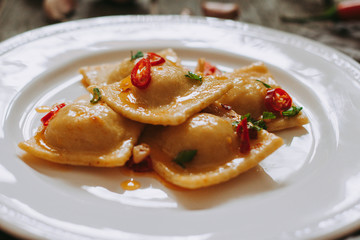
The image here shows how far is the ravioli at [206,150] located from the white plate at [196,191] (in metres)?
0.20

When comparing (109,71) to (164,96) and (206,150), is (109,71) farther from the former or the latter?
(206,150)

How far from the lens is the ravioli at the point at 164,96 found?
483 centimetres

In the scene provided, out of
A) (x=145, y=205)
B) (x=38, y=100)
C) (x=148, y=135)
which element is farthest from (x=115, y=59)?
(x=145, y=205)

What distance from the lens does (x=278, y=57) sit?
7172 millimetres

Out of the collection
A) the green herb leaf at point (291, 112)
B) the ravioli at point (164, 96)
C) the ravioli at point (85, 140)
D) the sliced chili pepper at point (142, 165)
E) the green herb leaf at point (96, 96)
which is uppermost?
the ravioli at point (164, 96)

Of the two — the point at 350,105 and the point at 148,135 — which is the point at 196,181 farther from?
the point at 350,105

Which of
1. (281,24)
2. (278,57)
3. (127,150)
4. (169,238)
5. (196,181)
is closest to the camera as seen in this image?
(169,238)

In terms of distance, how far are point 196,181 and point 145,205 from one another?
2.01 feet

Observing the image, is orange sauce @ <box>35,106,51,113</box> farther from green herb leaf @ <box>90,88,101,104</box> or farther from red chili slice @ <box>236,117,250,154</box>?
red chili slice @ <box>236,117,250,154</box>

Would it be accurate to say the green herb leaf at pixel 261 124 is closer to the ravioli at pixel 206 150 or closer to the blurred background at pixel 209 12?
the ravioli at pixel 206 150

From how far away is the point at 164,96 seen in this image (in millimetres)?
5102

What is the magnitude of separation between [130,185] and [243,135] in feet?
4.77

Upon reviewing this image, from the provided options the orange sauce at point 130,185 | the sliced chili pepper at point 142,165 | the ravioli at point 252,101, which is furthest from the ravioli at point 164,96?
the orange sauce at point 130,185

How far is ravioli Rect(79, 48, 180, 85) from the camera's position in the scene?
19.4ft
